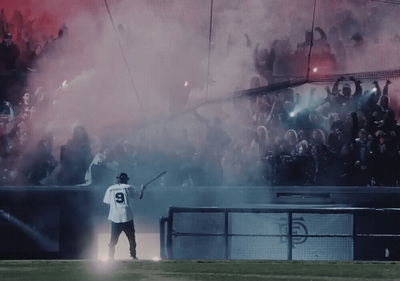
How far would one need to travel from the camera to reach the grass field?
8352 mm

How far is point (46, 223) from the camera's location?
12.3 meters

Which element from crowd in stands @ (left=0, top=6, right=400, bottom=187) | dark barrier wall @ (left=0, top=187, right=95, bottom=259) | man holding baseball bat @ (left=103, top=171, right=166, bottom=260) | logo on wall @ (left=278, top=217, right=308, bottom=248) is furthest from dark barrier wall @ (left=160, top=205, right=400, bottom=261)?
crowd in stands @ (left=0, top=6, right=400, bottom=187)

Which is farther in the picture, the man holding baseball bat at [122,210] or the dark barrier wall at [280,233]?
the dark barrier wall at [280,233]

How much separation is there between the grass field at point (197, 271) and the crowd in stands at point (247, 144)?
324cm

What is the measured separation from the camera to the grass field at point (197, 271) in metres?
8.35

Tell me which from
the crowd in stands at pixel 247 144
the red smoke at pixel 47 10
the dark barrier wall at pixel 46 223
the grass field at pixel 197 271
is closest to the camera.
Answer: the grass field at pixel 197 271

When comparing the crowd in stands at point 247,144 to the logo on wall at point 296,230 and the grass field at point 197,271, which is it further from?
the grass field at point 197,271

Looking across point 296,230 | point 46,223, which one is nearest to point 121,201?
point 46,223

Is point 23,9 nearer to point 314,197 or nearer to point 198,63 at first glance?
point 198,63

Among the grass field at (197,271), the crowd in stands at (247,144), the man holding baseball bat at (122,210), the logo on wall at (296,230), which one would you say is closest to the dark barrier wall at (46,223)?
the crowd in stands at (247,144)

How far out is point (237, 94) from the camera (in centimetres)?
1402

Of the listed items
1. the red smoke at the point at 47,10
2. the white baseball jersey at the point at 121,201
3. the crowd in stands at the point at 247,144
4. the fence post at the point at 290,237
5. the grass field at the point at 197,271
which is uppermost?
the red smoke at the point at 47,10

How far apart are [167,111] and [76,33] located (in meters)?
2.00

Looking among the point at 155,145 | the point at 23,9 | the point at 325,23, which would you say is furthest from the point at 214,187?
the point at 23,9
